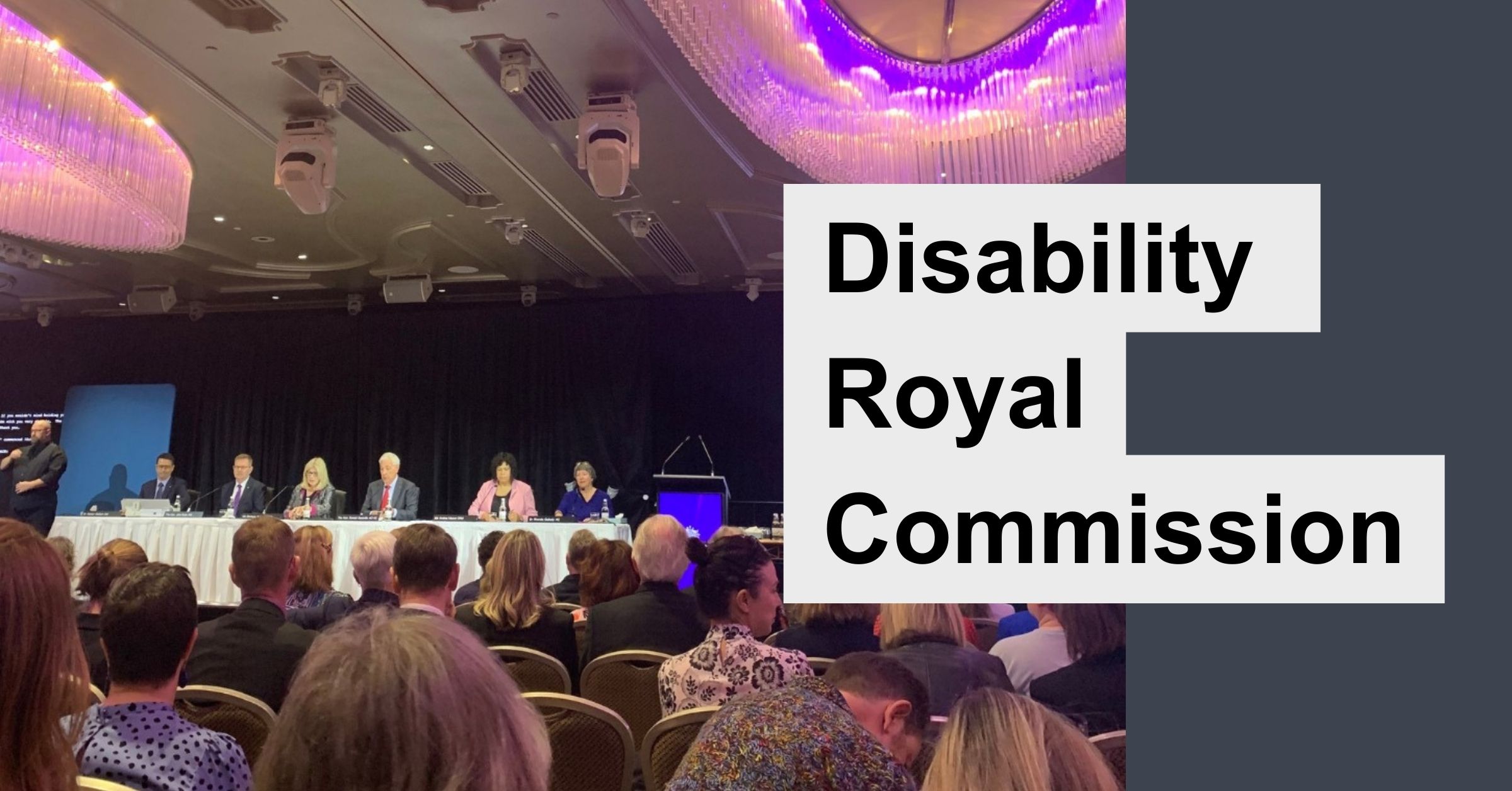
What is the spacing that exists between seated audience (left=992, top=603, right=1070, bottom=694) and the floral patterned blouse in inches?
19.4

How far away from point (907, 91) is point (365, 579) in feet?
7.53

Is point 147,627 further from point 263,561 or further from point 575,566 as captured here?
point 575,566

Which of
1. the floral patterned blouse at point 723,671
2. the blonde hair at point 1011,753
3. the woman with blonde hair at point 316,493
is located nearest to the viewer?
the blonde hair at point 1011,753

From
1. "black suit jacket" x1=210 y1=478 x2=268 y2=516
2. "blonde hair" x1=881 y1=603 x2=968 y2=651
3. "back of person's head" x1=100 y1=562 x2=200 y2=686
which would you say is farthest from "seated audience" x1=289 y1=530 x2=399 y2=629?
"black suit jacket" x1=210 y1=478 x2=268 y2=516

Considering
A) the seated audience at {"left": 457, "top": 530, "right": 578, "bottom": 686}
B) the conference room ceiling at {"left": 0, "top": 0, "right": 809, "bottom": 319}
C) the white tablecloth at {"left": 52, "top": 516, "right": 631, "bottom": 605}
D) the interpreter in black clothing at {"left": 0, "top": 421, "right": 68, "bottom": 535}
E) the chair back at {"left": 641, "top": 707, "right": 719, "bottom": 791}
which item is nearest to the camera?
the chair back at {"left": 641, "top": 707, "right": 719, "bottom": 791}

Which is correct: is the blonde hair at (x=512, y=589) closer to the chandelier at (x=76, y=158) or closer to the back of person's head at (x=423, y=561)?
the back of person's head at (x=423, y=561)

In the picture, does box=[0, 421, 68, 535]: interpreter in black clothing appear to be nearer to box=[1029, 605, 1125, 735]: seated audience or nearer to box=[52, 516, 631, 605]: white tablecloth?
box=[52, 516, 631, 605]: white tablecloth

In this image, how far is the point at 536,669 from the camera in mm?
2482

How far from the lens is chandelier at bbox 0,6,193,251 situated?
3510 mm

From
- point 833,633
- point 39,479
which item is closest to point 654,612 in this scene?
point 833,633

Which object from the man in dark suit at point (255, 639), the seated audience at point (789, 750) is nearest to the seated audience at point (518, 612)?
the man in dark suit at point (255, 639)

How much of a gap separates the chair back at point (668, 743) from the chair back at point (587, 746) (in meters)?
0.06

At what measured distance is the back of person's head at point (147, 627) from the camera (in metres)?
1.51

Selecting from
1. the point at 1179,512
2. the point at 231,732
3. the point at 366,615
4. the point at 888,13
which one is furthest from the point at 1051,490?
the point at 231,732
